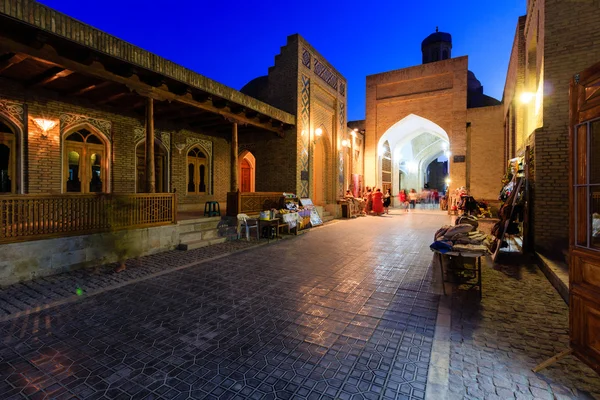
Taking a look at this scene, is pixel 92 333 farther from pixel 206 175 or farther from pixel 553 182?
pixel 206 175

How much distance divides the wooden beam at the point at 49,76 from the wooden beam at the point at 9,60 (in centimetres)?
67

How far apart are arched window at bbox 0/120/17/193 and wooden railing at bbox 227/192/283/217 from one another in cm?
547

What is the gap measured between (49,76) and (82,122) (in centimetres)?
205

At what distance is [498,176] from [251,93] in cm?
1566

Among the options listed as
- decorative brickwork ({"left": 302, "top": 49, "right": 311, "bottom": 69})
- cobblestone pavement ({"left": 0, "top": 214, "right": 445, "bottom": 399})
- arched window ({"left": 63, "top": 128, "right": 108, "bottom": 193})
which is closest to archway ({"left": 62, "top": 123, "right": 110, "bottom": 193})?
arched window ({"left": 63, "top": 128, "right": 108, "bottom": 193})

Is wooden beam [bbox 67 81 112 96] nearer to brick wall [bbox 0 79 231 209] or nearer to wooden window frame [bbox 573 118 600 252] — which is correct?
brick wall [bbox 0 79 231 209]

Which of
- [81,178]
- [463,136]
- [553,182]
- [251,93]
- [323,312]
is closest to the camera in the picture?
[323,312]

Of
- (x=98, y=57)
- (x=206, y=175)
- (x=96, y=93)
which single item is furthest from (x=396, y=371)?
(x=206, y=175)

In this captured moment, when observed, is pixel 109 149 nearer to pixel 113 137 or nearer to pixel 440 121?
pixel 113 137

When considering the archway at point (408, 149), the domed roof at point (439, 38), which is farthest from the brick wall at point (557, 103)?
the domed roof at point (439, 38)

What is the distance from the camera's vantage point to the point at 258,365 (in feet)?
8.64

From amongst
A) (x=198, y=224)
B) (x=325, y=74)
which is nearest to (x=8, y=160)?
(x=198, y=224)

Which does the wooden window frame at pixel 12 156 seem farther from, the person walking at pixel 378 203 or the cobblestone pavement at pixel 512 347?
the person walking at pixel 378 203

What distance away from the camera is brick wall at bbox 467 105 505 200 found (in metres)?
18.4
